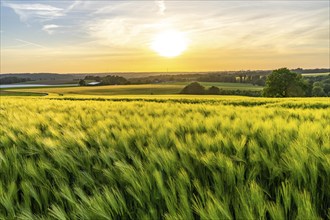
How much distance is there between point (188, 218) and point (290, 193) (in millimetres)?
531

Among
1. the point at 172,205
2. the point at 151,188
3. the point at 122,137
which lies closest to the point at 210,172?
the point at 151,188

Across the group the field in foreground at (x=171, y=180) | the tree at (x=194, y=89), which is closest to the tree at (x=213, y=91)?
the tree at (x=194, y=89)

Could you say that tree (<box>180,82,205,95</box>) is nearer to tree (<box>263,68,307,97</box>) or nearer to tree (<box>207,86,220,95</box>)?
tree (<box>207,86,220,95</box>)

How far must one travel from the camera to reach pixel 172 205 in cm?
140

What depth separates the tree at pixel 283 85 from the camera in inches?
1980

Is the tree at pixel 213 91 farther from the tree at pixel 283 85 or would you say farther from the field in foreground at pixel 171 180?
the field in foreground at pixel 171 180

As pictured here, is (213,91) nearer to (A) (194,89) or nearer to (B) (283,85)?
(A) (194,89)

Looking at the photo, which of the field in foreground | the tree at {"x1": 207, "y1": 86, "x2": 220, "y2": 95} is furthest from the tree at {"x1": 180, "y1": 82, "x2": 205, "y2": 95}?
the field in foreground

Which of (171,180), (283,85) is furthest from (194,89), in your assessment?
(171,180)

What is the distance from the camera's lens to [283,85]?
50750 mm

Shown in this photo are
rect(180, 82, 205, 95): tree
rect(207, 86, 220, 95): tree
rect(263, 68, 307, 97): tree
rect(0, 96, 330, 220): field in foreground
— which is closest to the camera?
rect(0, 96, 330, 220): field in foreground

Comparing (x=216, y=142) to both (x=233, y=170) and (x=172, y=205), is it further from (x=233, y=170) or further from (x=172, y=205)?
(x=172, y=205)

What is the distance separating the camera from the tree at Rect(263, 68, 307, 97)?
50.3 m

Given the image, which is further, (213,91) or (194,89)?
(213,91)
